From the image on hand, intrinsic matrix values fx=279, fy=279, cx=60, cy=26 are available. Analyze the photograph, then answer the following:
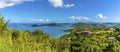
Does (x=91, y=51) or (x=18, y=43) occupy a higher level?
(x=18, y=43)

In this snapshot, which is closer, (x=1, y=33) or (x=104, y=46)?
(x=1, y=33)

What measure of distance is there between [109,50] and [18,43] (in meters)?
3.82

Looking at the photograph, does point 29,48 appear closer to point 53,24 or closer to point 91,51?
point 91,51

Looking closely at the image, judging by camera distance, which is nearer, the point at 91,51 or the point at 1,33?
the point at 1,33

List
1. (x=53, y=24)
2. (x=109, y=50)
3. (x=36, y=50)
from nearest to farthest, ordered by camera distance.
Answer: (x=36, y=50), (x=109, y=50), (x=53, y=24)

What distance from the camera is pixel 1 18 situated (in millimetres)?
6926

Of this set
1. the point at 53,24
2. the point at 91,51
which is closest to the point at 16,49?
the point at 91,51

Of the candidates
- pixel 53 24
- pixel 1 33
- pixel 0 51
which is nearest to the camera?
pixel 0 51

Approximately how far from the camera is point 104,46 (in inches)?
352

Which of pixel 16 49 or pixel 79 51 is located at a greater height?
pixel 16 49

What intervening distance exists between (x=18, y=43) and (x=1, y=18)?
1.39 metres

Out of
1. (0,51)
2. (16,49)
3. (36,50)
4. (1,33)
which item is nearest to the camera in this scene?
(0,51)

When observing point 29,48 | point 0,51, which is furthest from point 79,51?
point 0,51

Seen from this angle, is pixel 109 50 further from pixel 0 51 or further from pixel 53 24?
pixel 53 24
